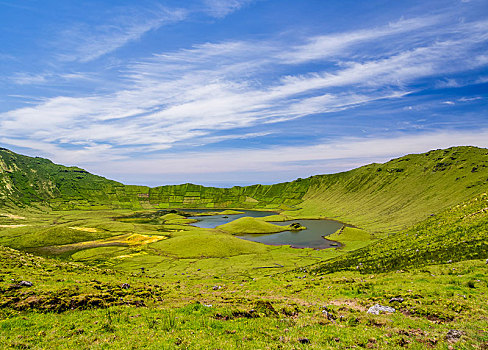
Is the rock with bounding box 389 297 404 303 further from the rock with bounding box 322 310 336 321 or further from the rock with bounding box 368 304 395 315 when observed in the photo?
the rock with bounding box 322 310 336 321

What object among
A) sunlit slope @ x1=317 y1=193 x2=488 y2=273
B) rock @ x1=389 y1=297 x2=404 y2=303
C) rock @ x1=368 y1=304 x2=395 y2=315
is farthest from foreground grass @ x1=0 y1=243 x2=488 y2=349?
sunlit slope @ x1=317 y1=193 x2=488 y2=273

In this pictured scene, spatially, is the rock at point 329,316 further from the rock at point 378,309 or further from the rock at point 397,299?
the rock at point 397,299

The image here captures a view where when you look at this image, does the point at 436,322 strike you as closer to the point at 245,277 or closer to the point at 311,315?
the point at 311,315

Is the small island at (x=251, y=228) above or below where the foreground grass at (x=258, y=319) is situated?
below

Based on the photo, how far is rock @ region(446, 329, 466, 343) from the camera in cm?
1443

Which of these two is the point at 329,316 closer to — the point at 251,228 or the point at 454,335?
the point at 454,335

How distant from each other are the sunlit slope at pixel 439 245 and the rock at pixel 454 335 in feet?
A: 80.6

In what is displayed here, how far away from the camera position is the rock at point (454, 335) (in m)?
14.4

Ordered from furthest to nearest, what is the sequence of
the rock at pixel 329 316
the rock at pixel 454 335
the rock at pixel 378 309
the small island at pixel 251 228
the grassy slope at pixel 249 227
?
the grassy slope at pixel 249 227, the small island at pixel 251 228, the rock at pixel 378 309, the rock at pixel 329 316, the rock at pixel 454 335

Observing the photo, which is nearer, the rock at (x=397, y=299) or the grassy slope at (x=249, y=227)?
the rock at (x=397, y=299)

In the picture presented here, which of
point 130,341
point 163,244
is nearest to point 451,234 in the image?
point 130,341

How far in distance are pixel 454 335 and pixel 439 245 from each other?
3324 cm

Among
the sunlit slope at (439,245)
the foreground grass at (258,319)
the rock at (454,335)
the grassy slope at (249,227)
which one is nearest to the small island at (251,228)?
the grassy slope at (249,227)

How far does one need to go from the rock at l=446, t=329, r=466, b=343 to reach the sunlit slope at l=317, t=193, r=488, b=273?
24.6 metres
